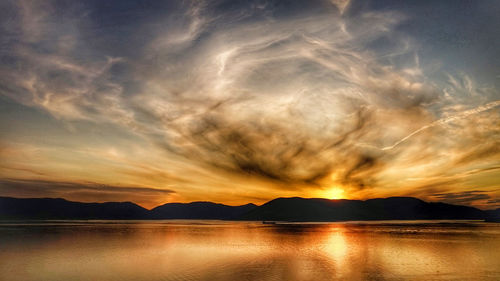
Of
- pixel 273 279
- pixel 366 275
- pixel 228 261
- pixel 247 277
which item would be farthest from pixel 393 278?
pixel 228 261

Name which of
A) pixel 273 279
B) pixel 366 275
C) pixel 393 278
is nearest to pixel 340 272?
pixel 366 275

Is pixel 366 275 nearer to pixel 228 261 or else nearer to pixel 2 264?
pixel 228 261

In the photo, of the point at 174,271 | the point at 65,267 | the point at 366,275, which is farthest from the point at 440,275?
the point at 65,267

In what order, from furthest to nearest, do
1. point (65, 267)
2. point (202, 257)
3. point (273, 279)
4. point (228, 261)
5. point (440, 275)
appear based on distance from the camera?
1. point (202, 257)
2. point (228, 261)
3. point (65, 267)
4. point (440, 275)
5. point (273, 279)

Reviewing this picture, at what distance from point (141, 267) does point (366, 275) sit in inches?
896

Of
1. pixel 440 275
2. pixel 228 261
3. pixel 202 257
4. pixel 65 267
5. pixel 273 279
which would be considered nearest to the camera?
pixel 273 279

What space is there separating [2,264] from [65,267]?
25.1ft

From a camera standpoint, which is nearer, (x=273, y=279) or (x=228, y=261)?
(x=273, y=279)

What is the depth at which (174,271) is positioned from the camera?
105 ft

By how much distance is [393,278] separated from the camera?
95.8 ft

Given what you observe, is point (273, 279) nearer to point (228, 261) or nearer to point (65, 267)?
point (228, 261)

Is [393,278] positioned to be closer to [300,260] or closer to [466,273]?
[466,273]

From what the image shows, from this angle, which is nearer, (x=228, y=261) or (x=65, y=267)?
(x=65, y=267)

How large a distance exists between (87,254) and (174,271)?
1862 centimetres
